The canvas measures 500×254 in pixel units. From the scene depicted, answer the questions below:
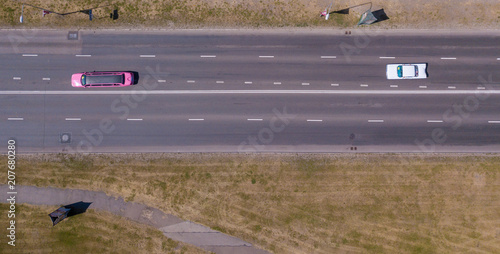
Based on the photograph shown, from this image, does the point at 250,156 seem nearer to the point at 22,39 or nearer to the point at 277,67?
the point at 277,67

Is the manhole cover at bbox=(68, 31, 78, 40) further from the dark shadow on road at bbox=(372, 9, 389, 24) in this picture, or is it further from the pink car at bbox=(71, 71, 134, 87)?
the dark shadow on road at bbox=(372, 9, 389, 24)

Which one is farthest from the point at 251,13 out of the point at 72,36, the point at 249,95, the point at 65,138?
the point at 65,138

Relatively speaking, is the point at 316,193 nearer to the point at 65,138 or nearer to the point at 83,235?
the point at 83,235

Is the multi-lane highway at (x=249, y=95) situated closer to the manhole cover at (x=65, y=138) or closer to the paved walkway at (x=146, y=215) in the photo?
the manhole cover at (x=65, y=138)

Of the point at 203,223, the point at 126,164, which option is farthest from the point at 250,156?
the point at 126,164

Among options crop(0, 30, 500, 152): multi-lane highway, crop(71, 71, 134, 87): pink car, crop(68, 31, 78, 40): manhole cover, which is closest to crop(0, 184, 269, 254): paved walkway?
crop(0, 30, 500, 152): multi-lane highway

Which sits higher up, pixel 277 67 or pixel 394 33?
pixel 394 33

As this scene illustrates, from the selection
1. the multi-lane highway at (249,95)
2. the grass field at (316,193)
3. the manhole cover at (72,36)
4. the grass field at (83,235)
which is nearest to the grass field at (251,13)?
the manhole cover at (72,36)
